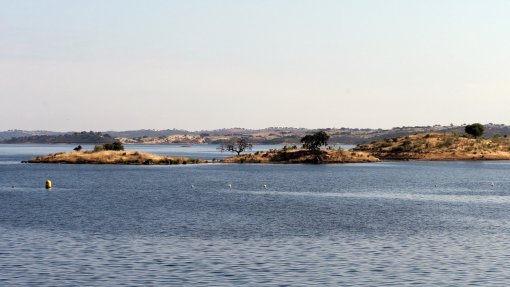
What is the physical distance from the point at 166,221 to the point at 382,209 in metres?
30.9

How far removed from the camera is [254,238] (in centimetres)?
6456

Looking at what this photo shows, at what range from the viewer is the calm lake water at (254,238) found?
154 ft

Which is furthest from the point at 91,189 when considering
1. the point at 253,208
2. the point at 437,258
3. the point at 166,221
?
the point at 437,258

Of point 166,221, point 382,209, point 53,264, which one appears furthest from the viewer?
point 382,209

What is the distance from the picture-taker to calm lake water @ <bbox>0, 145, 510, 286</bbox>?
46938 mm

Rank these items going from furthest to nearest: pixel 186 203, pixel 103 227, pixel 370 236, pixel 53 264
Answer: pixel 186 203 < pixel 103 227 < pixel 370 236 < pixel 53 264

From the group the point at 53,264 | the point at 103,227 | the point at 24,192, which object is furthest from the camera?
the point at 24,192

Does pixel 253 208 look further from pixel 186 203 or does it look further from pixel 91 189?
pixel 91 189

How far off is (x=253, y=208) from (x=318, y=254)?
137ft

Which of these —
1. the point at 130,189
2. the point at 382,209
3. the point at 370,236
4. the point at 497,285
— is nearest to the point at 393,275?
the point at 497,285

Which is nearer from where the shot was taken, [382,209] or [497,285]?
[497,285]

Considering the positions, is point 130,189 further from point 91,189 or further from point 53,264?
point 53,264

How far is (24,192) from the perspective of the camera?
417 feet

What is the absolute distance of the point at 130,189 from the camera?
440 feet
